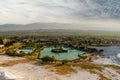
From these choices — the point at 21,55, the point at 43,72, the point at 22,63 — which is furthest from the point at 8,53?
the point at 43,72

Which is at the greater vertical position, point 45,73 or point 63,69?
point 63,69

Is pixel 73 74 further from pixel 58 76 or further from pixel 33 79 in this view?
pixel 33 79

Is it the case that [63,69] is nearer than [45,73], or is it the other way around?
[45,73]

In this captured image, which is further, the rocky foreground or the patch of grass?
the patch of grass

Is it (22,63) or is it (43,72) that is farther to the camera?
(22,63)

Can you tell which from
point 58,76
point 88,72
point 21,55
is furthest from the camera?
point 21,55

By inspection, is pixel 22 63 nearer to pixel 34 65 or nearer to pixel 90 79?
pixel 34 65

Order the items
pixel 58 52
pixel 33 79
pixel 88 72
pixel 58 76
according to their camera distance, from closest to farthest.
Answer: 1. pixel 33 79
2. pixel 58 76
3. pixel 88 72
4. pixel 58 52

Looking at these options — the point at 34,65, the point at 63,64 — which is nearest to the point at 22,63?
the point at 34,65

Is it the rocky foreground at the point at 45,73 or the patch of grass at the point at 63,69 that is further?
the patch of grass at the point at 63,69
